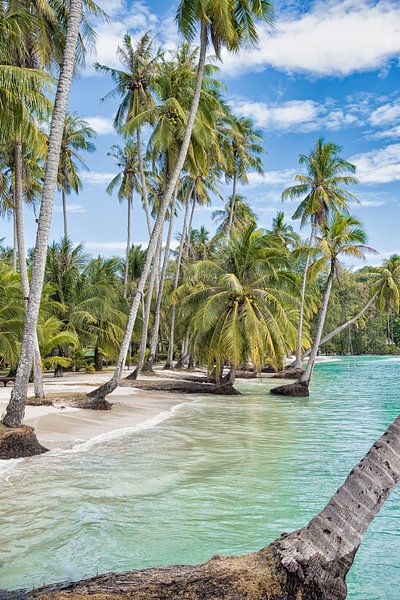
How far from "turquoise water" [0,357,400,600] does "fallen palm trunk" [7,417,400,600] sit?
217 cm

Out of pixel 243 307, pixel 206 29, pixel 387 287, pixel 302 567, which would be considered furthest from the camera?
pixel 387 287

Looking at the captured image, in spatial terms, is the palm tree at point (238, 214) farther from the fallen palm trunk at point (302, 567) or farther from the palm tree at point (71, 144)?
the fallen palm trunk at point (302, 567)

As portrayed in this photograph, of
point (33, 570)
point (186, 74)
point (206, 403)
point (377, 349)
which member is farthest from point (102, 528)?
point (377, 349)

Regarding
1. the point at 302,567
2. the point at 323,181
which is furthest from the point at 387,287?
the point at 302,567

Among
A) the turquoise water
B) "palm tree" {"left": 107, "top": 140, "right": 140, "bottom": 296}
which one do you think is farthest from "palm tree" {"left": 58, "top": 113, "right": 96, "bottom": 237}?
the turquoise water

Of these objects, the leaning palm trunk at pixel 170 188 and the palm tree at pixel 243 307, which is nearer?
the leaning palm trunk at pixel 170 188

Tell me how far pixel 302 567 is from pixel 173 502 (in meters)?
4.42

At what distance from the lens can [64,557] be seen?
514 centimetres

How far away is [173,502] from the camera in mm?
6906

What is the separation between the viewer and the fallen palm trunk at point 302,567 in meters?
2.76

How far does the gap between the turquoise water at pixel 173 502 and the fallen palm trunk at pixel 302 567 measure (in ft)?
7.12

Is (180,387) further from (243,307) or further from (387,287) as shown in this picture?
(387,287)

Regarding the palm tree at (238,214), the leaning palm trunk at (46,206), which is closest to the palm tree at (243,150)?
the palm tree at (238,214)

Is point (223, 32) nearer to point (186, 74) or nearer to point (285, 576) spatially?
point (186, 74)
